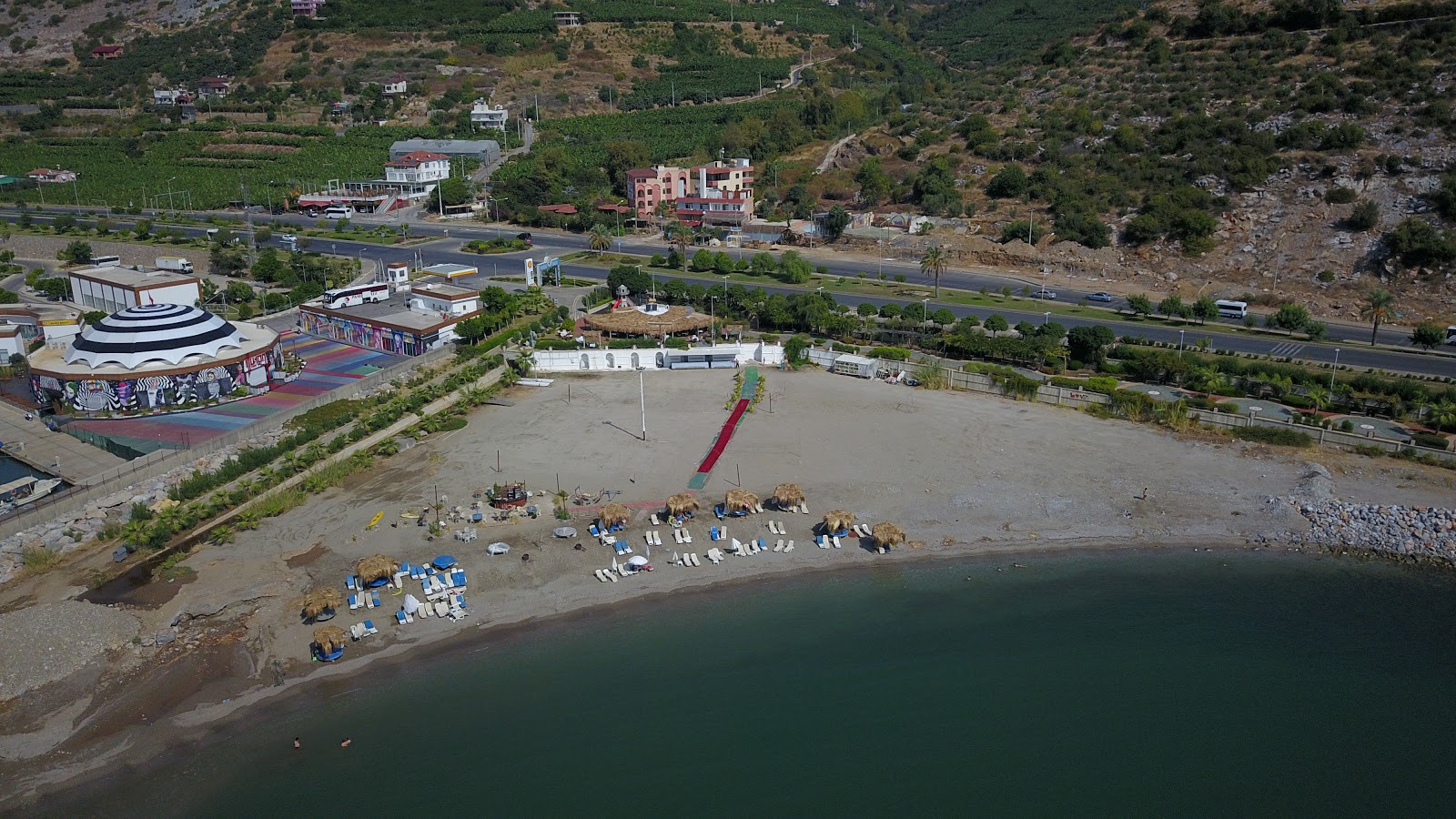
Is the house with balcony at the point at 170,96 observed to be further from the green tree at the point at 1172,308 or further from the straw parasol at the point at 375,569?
the straw parasol at the point at 375,569

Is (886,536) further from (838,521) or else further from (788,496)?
(788,496)

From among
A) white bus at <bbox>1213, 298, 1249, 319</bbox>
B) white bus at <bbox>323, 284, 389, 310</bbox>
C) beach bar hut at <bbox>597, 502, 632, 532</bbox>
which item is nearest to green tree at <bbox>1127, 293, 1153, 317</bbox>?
white bus at <bbox>1213, 298, 1249, 319</bbox>

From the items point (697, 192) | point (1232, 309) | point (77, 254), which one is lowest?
point (1232, 309)

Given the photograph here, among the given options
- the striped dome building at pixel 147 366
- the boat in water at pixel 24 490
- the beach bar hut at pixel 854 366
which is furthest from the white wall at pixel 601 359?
the boat in water at pixel 24 490

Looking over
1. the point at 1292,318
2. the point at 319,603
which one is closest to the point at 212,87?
the point at 319,603

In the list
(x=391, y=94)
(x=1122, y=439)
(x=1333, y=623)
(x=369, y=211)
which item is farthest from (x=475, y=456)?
(x=391, y=94)

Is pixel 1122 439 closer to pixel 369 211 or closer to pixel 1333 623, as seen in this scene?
pixel 1333 623

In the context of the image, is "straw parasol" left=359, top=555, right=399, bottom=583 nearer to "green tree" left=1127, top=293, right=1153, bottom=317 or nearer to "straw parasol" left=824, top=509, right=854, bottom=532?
"straw parasol" left=824, top=509, right=854, bottom=532
